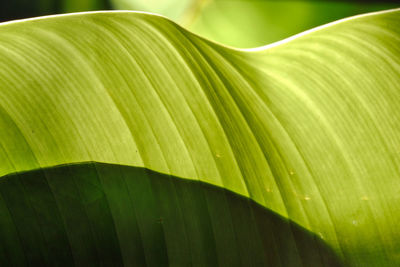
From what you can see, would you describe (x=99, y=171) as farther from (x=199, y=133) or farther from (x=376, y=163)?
(x=376, y=163)

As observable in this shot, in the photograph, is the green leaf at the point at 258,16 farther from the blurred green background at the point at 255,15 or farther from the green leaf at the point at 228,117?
the green leaf at the point at 228,117

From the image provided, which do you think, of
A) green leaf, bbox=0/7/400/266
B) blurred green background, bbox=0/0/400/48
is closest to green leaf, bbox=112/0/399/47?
blurred green background, bbox=0/0/400/48

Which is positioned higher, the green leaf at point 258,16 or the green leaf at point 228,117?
the green leaf at point 258,16

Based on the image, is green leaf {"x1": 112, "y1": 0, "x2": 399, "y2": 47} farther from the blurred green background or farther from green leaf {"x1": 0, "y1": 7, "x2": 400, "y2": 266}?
green leaf {"x1": 0, "y1": 7, "x2": 400, "y2": 266}

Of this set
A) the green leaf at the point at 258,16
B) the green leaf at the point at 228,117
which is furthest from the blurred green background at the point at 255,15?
the green leaf at the point at 228,117

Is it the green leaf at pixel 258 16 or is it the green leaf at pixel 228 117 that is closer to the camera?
the green leaf at pixel 228 117

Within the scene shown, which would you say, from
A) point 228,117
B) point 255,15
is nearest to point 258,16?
point 255,15
